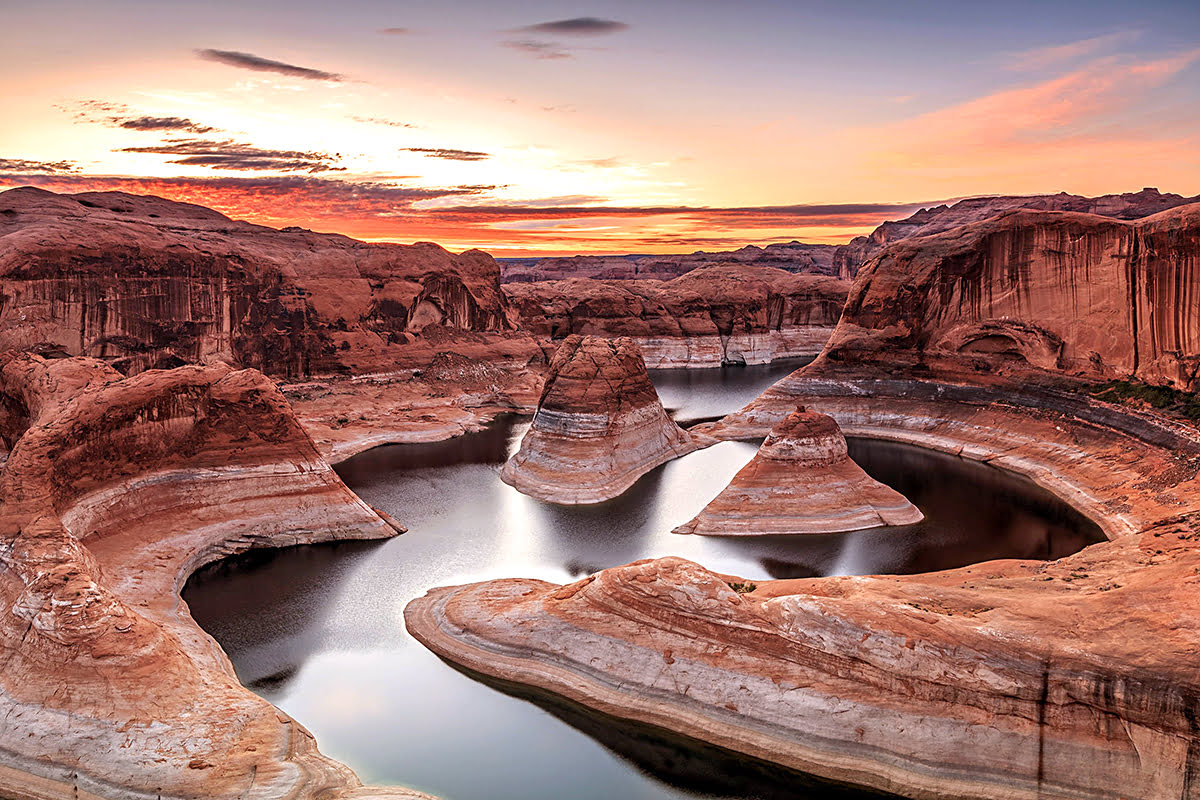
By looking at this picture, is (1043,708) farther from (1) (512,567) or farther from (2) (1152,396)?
(2) (1152,396)

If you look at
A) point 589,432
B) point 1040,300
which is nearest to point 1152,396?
point 1040,300

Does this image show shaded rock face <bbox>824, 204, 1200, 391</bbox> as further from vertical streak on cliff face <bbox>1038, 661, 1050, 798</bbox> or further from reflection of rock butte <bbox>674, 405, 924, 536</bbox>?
vertical streak on cliff face <bbox>1038, 661, 1050, 798</bbox>

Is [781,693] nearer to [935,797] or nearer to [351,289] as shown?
[935,797]

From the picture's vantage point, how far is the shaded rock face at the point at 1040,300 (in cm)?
3566

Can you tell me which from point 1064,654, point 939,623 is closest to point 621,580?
point 939,623

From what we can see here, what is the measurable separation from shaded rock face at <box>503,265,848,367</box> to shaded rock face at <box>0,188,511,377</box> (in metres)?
16.9

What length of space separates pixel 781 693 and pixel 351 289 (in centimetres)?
4963

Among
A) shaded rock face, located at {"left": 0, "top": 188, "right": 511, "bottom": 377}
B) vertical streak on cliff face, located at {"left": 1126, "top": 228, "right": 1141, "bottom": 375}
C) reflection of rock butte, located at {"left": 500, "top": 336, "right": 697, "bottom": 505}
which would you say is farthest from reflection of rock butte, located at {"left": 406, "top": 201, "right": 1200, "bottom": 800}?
shaded rock face, located at {"left": 0, "top": 188, "right": 511, "bottom": 377}

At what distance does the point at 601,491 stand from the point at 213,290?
30338 mm

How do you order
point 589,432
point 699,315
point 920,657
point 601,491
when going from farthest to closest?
1. point 699,315
2. point 589,432
3. point 601,491
4. point 920,657

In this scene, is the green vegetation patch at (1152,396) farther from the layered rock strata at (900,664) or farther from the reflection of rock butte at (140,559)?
the reflection of rock butte at (140,559)

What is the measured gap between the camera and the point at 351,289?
5912 centimetres

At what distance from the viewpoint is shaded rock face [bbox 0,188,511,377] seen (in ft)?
138

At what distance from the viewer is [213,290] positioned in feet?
164
